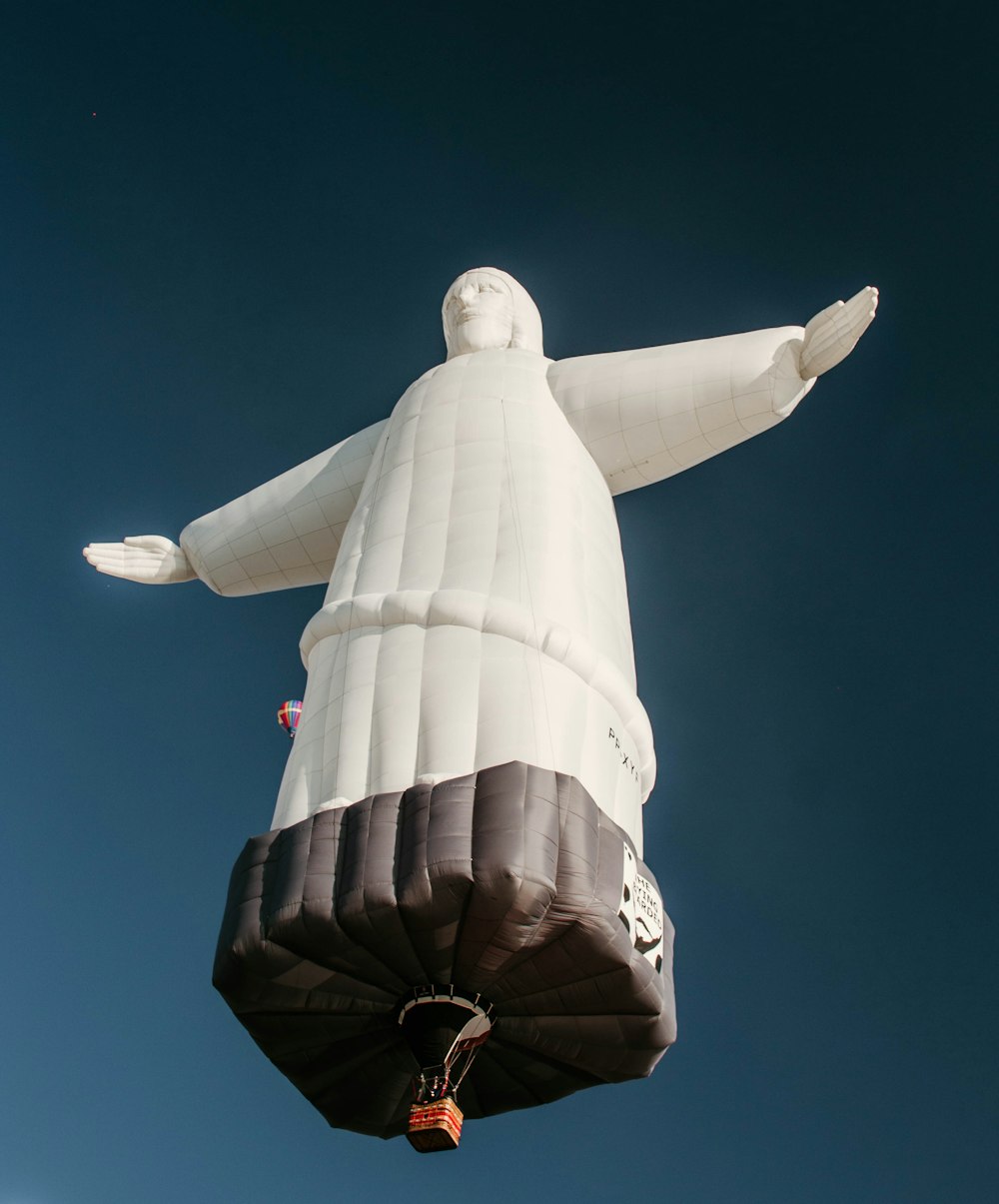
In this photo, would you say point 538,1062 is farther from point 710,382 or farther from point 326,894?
point 710,382

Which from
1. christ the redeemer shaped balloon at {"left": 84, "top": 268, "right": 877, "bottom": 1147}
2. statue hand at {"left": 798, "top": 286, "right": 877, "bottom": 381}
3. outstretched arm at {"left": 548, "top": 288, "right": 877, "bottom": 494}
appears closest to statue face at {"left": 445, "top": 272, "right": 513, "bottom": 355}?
christ the redeemer shaped balloon at {"left": 84, "top": 268, "right": 877, "bottom": 1147}

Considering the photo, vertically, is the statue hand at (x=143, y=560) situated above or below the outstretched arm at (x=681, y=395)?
below

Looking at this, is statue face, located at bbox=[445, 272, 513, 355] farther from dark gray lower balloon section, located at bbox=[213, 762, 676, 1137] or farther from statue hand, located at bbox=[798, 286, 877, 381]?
dark gray lower balloon section, located at bbox=[213, 762, 676, 1137]

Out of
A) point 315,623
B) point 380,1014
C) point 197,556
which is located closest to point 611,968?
point 380,1014

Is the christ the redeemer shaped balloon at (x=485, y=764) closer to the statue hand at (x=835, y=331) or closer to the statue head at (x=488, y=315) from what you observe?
the statue hand at (x=835, y=331)

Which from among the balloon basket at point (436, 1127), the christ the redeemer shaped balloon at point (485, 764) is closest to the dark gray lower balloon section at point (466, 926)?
the christ the redeemer shaped balloon at point (485, 764)
